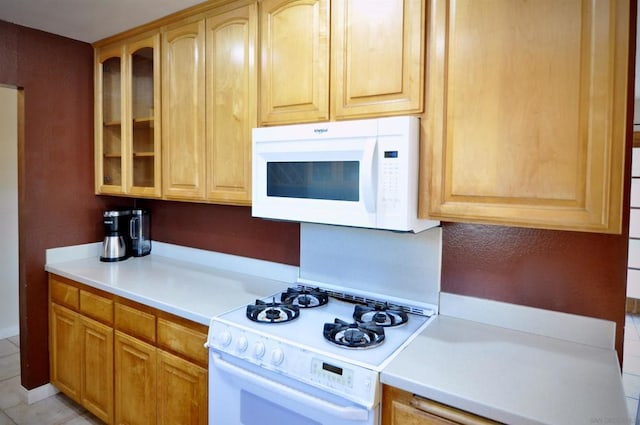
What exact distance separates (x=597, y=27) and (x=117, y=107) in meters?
2.52

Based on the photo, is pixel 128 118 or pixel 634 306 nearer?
pixel 128 118

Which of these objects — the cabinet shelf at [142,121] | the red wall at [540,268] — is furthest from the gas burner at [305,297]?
the cabinet shelf at [142,121]

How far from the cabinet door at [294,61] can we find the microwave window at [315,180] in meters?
0.21

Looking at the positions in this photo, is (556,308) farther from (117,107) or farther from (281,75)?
(117,107)

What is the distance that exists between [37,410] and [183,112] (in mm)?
2024

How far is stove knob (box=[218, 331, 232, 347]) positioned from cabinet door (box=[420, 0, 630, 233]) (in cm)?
87

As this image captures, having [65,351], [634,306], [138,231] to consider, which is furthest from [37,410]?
[634,306]

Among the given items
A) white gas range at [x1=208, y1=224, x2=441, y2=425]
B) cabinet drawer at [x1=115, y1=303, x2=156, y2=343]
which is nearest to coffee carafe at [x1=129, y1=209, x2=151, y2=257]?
cabinet drawer at [x1=115, y1=303, x2=156, y2=343]

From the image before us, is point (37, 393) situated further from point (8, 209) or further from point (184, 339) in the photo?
point (8, 209)

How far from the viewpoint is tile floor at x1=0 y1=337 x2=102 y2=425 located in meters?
2.40

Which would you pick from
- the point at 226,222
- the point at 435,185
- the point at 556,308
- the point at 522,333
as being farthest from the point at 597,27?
the point at 226,222

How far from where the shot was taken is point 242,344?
1.53m

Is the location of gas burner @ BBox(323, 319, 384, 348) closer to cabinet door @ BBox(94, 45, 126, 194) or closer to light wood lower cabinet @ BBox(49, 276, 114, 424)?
light wood lower cabinet @ BBox(49, 276, 114, 424)

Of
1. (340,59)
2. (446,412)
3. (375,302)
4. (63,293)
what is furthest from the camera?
(63,293)
